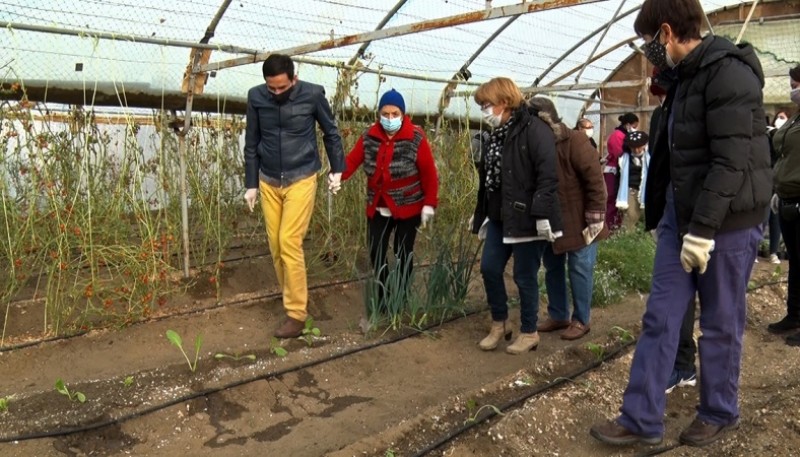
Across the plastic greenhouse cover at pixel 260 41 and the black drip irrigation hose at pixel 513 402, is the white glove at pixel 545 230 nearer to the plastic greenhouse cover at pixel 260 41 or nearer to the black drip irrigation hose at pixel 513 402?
the black drip irrigation hose at pixel 513 402

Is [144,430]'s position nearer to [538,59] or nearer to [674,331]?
[674,331]

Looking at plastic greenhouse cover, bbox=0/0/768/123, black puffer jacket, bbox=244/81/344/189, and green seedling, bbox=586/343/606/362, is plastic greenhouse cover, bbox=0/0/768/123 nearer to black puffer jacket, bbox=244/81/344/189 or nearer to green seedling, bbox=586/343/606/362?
black puffer jacket, bbox=244/81/344/189

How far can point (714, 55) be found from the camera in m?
2.34

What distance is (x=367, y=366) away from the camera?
3768 millimetres

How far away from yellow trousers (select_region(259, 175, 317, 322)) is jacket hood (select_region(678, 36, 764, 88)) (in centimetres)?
223

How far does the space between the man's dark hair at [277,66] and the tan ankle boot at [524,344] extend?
1918 millimetres

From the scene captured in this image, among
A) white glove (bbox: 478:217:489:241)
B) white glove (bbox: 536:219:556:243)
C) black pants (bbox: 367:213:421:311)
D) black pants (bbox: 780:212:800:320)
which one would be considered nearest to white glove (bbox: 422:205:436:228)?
black pants (bbox: 367:213:421:311)

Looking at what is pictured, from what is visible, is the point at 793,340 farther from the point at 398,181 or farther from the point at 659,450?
the point at 398,181

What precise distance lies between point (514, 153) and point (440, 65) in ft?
13.8

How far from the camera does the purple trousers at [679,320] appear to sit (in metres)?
2.49

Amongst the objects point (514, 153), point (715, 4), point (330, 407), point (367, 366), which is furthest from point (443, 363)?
point (715, 4)

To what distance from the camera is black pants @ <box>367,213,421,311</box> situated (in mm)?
4191

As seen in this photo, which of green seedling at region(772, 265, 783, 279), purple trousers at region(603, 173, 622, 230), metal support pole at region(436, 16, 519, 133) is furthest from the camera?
purple trousers at region(603, 173, 622, 230)

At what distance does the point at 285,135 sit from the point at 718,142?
7.94ft
